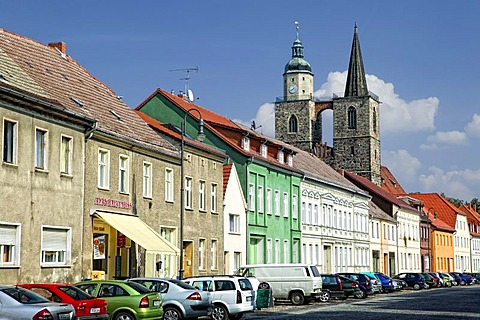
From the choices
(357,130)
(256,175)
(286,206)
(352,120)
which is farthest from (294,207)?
(352,120)

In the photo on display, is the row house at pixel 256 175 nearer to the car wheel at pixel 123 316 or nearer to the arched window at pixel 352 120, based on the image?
the car wheel at pixel 123 316

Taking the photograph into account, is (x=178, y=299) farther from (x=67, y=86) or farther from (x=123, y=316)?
(x=67, y=86)

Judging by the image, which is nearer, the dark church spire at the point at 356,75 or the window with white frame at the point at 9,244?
the window with white frame at the point at 9,244

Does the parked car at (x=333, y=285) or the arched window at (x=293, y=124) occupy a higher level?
the arched window at (x=293, y=124)

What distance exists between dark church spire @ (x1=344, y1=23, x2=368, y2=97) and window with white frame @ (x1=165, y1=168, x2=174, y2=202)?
10311cm

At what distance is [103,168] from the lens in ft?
110

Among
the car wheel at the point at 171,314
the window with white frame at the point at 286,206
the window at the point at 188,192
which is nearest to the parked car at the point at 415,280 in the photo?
the window with white frame at the point at 286,206

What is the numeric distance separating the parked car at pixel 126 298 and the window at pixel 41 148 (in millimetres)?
6314

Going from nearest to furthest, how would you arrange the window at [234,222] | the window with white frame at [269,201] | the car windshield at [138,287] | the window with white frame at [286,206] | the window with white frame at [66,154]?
1. the car windshield at [138,287]
2. the window with white frame at [66,154]
3. the window at [234,222]
4. the window with white frame at [269,201]
5. the window with white frame at [286,206]

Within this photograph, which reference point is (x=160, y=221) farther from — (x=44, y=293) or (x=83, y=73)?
(x=44, y=293)

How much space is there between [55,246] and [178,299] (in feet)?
19.0

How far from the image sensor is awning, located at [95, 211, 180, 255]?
105 feet

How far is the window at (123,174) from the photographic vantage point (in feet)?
114

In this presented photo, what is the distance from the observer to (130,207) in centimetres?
3538
